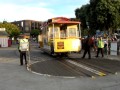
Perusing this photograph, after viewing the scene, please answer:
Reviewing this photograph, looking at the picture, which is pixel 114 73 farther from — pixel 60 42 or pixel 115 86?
pixel 60 42

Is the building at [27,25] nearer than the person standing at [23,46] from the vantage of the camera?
No

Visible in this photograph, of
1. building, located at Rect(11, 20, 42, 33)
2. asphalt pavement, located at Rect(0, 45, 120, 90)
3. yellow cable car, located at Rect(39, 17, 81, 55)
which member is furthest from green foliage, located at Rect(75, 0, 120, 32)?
building, located at Rect(11, 20, 42, 33)

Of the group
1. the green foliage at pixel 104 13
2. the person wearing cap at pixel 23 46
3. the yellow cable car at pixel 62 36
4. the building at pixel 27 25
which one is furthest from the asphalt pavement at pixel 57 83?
the building at pixel 27 25

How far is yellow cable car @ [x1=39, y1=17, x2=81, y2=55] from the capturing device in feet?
83.5

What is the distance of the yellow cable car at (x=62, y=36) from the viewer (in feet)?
83.5

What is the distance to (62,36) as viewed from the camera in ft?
88.2

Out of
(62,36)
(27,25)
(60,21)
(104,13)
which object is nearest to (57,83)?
(62,36)

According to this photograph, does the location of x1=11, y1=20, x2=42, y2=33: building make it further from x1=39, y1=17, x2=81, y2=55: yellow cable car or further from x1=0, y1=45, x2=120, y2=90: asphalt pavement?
x1=0, y1=45, x2=120, y2=90: asphalt pavement

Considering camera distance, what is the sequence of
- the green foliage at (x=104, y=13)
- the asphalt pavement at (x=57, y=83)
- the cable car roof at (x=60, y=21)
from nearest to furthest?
the asphalt pavement at (x=57, y=83) → the cable car roof at (x=60, y=21) → the green foliage at (x=104, y=13)

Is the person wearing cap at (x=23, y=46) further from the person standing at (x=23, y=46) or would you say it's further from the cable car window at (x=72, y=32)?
the cable car window at (x=72, y=32)

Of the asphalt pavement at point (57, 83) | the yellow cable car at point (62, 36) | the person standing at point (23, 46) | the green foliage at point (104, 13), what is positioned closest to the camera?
the asphalt pavement at point (57, 83)

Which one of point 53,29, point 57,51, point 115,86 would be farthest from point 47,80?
point 53,29

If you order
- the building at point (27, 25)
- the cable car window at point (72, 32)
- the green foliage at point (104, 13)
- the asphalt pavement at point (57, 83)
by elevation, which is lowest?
the asphalt pavement at point (57, 83)

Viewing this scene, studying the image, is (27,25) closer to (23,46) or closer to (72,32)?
(72,32)
